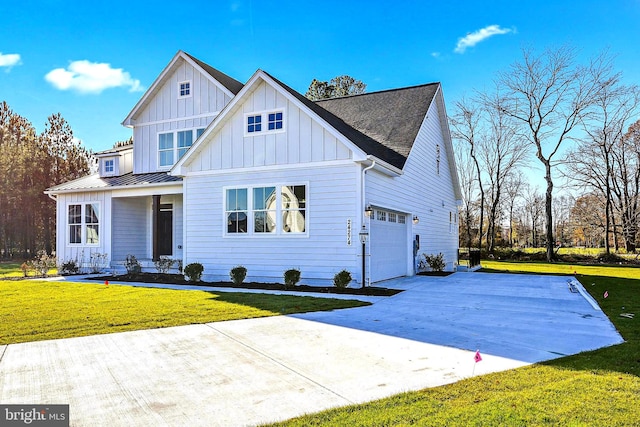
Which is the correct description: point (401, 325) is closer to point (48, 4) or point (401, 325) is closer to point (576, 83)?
point (48, 4)

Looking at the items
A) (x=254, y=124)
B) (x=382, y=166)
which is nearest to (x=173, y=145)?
(x=254, y=124)

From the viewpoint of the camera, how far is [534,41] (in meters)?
29.4

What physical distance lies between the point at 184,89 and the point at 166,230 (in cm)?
576

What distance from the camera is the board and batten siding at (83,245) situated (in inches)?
692

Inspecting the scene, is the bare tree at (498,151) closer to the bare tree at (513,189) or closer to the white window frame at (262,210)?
the bare tree at (513,189)

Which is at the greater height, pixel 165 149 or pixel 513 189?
pixel 513 189

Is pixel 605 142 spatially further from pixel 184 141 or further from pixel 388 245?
pixel 184 141

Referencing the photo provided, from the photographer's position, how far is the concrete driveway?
376cm

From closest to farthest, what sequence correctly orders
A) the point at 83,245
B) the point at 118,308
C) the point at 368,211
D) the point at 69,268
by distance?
the point at 118,308
the point at 368,211
the point at 69,268
the point at 83,245

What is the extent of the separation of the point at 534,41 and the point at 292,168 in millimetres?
24484

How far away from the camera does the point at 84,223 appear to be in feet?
59.2

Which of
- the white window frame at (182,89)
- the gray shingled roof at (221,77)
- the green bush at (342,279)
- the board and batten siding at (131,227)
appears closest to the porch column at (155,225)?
the board and batten siding at (131,227)

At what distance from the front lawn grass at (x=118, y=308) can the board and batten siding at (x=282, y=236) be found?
90.5 inches

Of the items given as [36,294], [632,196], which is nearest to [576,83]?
[632,196]
